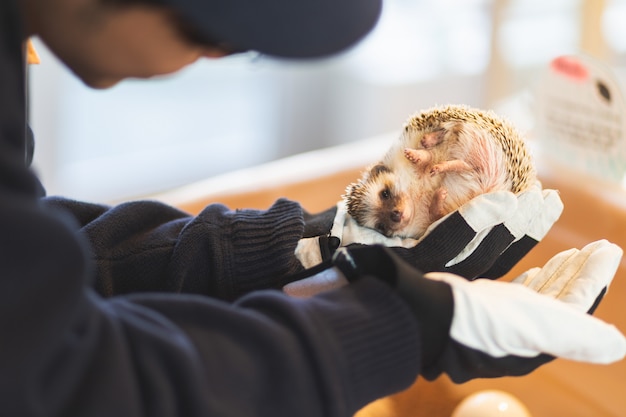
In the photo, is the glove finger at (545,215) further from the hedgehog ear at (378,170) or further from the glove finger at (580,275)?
the hedgehog ear at (378,170)

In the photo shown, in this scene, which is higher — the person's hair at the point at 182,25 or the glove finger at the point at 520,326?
the person's hair at the point at 182,25

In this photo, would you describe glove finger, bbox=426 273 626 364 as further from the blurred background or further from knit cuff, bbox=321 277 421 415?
the blurred background

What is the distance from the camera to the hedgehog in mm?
742

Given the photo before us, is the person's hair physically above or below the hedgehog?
above

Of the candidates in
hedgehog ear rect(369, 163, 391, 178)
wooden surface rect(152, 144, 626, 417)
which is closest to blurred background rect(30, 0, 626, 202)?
wooden surface rect(152, 144, 626, 417)

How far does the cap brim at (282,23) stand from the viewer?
1.50 feet

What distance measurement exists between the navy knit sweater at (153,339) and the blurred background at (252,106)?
1.52 meters

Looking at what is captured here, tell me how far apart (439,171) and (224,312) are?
1.00 ft

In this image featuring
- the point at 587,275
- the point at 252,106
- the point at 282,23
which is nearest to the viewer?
the point at 282,23

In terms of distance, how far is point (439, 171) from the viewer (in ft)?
2.46

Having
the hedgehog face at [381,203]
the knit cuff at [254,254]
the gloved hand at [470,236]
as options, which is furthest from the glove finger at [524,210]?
the knit cuff at [254,254]

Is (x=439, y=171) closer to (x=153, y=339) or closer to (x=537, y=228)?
(x=537, y=228)

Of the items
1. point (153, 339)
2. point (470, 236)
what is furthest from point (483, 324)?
point (153, 339)

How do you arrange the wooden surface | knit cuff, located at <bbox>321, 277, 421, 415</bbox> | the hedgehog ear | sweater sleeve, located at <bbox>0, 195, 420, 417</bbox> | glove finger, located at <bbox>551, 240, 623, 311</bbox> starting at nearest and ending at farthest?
A: 1. sweater sleeve, located at <bbox>0, 195, 420, 417</bbox>
2. knit cuff, located at <bbox>321, 277, 421, 415</bbox>
3. glove finger, located at <bbox>551, 240, 623, 311</bbox>
4. the hedgehog ear
5. the wooden surface
